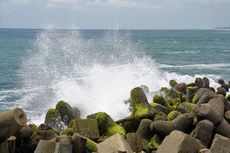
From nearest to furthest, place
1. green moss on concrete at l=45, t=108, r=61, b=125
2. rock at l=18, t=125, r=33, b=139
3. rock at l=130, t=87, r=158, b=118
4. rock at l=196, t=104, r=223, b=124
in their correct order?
rock at l=18, t=125, r=33, b=139, rock at l=196, t=104, r=223, b=124, rock at l=130, t=87, r=158, b=118, green moss on concrete at l=45, t=108, r=61, b=125

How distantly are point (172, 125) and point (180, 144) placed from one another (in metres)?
1.81

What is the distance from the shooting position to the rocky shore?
6941 millimetres

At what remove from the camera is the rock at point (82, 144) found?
7.28 metres

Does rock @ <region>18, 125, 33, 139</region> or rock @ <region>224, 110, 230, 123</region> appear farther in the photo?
rock @ <region>224, 110, 230, 123</region>

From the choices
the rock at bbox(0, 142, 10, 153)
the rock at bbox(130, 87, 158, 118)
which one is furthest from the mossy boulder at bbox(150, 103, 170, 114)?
the rock at bbox(0, 142, 10, 153)

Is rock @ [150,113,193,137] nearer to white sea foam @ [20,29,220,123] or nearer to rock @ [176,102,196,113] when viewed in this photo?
rock @ [176,102,196,113]

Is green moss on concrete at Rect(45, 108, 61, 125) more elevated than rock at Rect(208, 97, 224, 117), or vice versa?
rock at Rect(208, 97, 224, 117)

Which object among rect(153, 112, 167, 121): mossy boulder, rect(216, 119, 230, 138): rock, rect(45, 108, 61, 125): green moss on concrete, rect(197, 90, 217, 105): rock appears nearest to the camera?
rect(216, 119, 230, 138): rock

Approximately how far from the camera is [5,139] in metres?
7.39

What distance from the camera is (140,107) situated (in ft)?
31.4

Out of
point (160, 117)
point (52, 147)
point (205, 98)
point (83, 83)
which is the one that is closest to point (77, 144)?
point (52, 147)

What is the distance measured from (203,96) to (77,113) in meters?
2.97

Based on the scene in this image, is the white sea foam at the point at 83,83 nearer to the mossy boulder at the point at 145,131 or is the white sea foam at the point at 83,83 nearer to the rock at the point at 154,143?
the mossy boulder at the point at 145,131

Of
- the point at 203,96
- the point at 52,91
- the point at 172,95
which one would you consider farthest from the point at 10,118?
the point at 52,91
